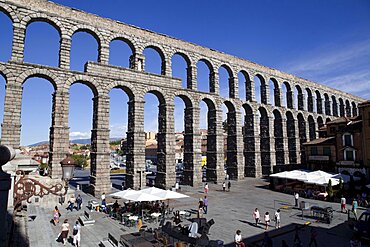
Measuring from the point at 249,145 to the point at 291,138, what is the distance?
482 inches

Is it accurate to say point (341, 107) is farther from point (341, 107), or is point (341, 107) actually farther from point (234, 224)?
point (234, 224)

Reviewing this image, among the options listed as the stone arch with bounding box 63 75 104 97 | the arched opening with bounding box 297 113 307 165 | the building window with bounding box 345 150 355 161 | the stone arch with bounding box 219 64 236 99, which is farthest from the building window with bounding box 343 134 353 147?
the stone arch with bounding box 63 75 104 97

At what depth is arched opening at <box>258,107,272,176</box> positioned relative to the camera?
1842 inches

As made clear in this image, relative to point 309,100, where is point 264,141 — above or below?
below

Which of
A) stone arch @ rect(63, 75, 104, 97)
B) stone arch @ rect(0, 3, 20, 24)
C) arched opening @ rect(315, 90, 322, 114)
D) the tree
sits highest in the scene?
stone arch @ rect(0, 3, 20, 24)

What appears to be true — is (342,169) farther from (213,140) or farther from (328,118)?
(328,118)

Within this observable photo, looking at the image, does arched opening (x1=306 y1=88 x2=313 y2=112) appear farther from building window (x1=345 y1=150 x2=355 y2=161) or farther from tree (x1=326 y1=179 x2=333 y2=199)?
tree (x1=326 y1=179 x2=333 y2=199)

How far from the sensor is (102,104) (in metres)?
29.7

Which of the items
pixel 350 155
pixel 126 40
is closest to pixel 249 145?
pixel 350 155

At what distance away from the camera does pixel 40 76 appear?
87.9ft

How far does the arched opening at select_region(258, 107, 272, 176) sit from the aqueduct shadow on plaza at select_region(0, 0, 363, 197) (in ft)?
0.62

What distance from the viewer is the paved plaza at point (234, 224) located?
15.3 metres

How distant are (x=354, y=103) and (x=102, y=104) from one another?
7419cm

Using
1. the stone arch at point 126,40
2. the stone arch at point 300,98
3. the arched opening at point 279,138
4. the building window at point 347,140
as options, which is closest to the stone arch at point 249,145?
the arched opening at point 279,138
